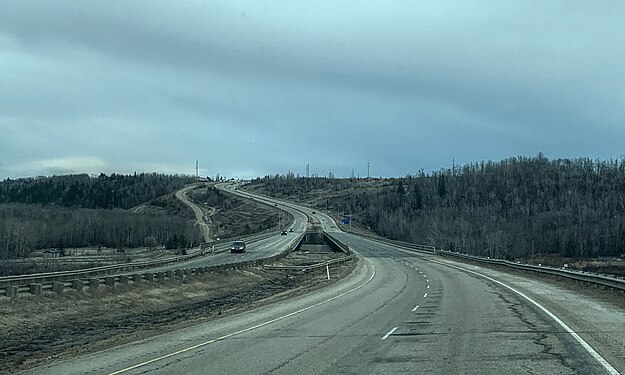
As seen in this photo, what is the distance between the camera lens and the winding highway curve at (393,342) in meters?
12.5

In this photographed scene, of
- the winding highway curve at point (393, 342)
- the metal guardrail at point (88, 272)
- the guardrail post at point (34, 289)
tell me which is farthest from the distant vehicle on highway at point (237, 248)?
the winding highway curve at point (393, 342)

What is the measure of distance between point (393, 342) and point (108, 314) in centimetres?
2054

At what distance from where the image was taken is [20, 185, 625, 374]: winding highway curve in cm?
1248

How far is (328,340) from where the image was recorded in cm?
1672

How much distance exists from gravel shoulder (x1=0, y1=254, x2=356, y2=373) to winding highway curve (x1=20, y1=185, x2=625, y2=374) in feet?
7.55

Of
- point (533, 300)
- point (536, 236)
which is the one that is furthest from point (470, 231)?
point (533, 300)

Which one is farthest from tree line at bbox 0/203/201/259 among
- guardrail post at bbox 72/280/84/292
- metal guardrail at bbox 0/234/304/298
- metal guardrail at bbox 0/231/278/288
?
guardrail post at bbox 72/280/84/292

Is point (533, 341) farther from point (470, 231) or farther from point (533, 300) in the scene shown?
point (470, 231)

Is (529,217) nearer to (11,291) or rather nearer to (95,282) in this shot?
(95,282)

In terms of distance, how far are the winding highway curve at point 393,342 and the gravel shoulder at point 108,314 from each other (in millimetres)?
2300

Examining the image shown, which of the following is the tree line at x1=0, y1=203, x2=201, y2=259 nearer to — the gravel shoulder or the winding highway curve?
the gravel shoulder

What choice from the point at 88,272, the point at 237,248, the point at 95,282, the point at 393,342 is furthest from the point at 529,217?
the point at 393,342

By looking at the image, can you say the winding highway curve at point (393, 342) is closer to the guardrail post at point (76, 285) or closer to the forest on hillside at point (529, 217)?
the guardrail post at point (76, 285)

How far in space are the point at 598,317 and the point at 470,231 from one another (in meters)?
121
